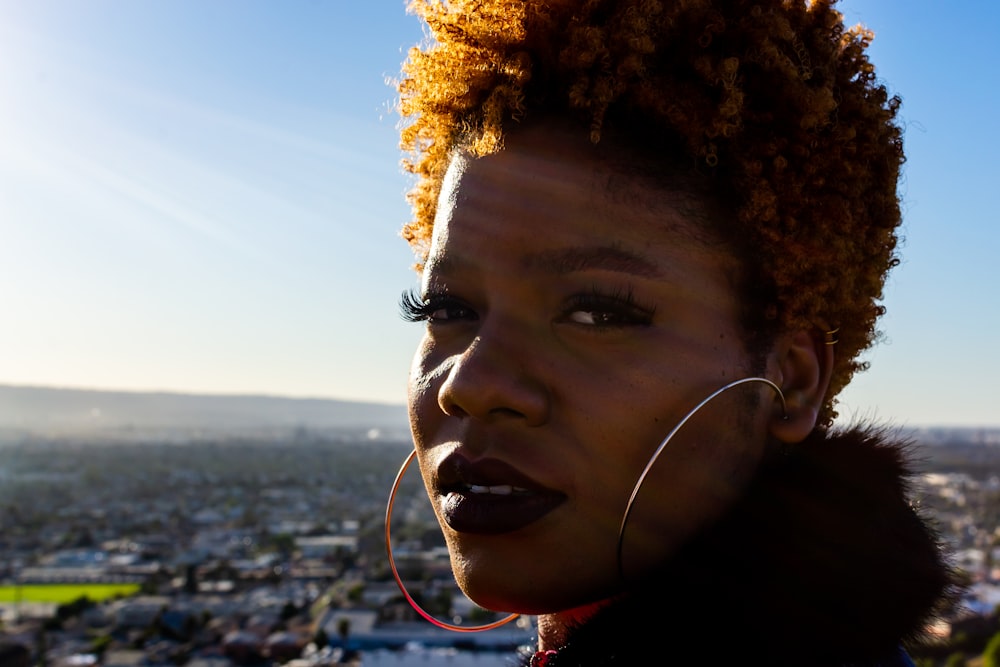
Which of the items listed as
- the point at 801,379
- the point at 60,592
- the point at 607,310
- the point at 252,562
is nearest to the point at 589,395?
the point at 607,310

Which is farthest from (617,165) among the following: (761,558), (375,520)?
(375,520)

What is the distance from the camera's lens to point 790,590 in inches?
42.8

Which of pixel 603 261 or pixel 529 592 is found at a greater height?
pixel 603 261

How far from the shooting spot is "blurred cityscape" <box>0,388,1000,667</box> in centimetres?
1655

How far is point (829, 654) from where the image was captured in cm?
107

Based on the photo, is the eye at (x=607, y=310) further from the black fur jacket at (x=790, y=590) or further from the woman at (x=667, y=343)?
the black fur jacket at (x=790, y=590)

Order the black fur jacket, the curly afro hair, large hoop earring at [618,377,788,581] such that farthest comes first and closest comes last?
Result: the curly afro hair
large hoop earring at [618,377,788,581]
the black fur jacket

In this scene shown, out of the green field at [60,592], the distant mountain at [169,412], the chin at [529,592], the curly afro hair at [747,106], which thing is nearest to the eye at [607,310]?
the curly afro hair at [747,106]

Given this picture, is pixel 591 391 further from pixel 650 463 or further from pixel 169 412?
pixel 169 412

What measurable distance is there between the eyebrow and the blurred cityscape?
24.9 inches

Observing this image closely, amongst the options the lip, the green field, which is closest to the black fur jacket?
the lip

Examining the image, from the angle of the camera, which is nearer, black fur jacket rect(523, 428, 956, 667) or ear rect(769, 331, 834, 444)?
black fur jacket rect(523, 428, 956, 667)

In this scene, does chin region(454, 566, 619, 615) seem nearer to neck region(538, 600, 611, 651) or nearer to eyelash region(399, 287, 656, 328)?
neck region(538, 600, 611, 651)

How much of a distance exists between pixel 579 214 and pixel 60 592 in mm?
29657
